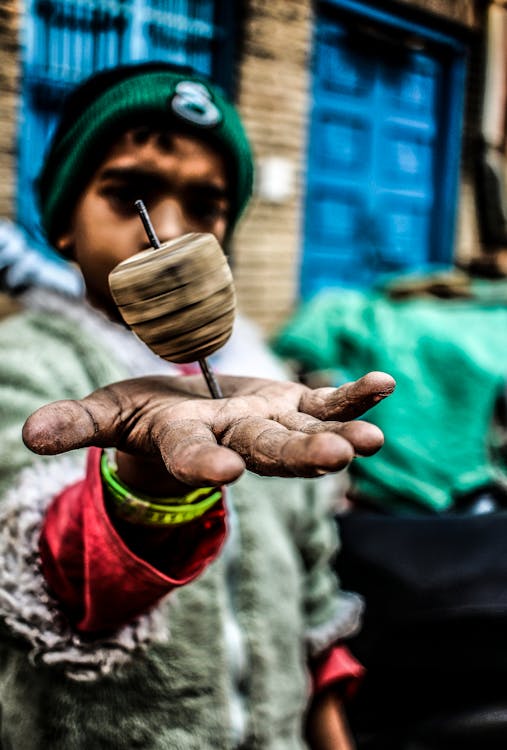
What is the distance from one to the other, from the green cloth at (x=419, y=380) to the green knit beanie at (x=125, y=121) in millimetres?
1392

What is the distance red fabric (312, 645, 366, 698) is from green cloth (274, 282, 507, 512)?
37.7 inches

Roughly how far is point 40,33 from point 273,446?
2.47 m

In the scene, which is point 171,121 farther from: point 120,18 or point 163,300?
point 120,18

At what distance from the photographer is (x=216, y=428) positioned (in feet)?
2.26

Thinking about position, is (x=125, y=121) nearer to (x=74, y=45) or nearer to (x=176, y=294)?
(x=176, y=294)

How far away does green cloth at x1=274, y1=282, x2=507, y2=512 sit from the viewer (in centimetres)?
243

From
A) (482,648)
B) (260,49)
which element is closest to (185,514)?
(482,648)

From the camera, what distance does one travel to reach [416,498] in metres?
2.40

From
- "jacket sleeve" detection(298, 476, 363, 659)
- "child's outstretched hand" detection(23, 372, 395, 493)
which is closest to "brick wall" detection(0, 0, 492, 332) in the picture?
"jacket sleeve" detection(298, 476, 363, 659)

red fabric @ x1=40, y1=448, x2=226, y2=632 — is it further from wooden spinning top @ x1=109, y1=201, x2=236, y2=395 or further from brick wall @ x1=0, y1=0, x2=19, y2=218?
brick wall @ x1=0, y1=0, x2=19, y2=218

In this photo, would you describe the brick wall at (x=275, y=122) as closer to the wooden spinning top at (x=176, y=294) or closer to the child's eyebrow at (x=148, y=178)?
the child's eyebrow at (x=148, y=178)

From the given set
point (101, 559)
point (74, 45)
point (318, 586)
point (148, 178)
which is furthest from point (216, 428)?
point (74, 45)

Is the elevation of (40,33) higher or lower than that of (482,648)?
higher

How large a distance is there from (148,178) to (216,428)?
526 millimetres
